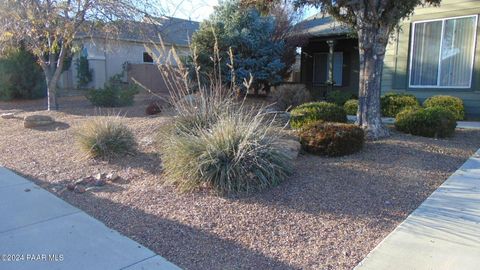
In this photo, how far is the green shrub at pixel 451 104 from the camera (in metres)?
9.93

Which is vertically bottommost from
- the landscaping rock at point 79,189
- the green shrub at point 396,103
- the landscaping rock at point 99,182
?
the landscaping rock at point 79,189

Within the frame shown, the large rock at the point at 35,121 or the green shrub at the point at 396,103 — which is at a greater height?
the green shrub at the point at 396,103

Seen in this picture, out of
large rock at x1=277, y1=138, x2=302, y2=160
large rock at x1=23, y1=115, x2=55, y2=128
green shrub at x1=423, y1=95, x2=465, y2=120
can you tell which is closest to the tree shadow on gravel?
large rock at x1=277, y1=138, x2=302, y2=160

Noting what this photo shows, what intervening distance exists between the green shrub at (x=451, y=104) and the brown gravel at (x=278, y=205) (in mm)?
3182

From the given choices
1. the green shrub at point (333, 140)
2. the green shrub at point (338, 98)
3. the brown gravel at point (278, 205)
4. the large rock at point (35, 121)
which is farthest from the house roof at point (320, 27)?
the large rock at point (35, 121)

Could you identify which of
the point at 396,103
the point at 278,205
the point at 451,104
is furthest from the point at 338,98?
the point at 278,205

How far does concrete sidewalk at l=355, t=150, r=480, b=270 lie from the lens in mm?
3203

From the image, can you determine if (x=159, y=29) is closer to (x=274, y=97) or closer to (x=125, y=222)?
(x=274, y=97)

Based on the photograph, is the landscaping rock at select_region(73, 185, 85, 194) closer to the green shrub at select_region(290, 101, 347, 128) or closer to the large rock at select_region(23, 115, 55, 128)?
the green shrub at select_region(290, 101, 347, 128)

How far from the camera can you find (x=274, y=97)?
1142cm

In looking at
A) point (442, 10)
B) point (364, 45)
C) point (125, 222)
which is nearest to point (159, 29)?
point (364, 45)

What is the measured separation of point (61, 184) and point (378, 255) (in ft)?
14.5

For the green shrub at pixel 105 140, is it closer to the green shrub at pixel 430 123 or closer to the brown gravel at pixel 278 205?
the brown gravel at pixel 278 205

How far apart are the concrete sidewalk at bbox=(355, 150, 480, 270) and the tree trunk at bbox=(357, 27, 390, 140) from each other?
8.33ft
